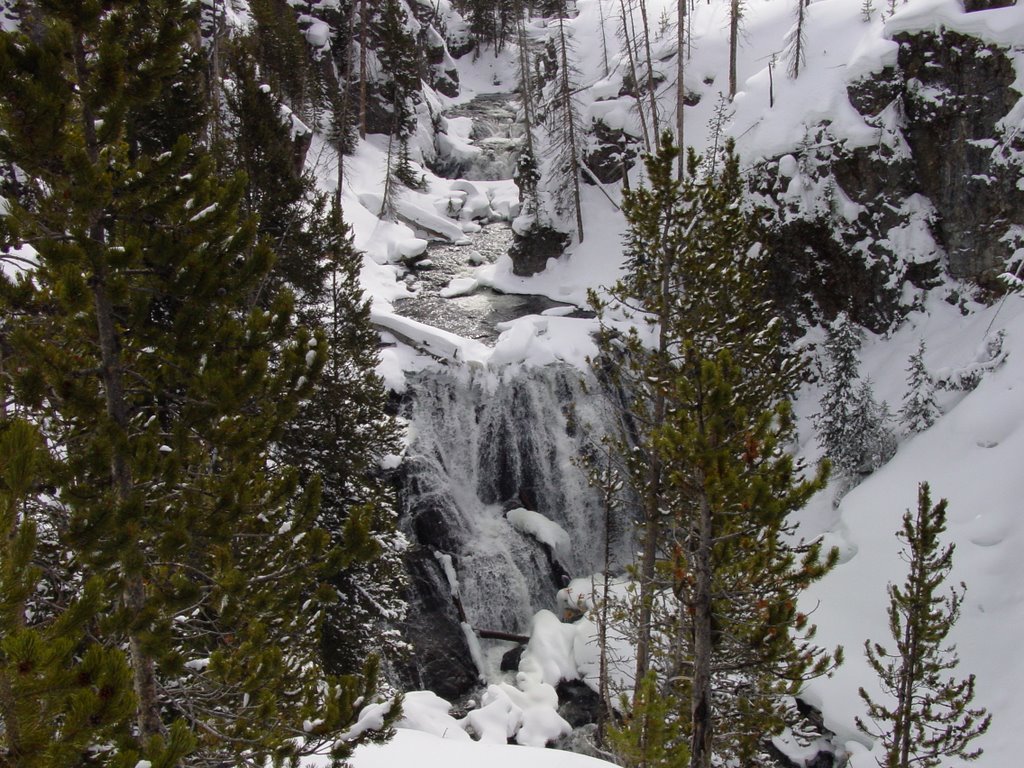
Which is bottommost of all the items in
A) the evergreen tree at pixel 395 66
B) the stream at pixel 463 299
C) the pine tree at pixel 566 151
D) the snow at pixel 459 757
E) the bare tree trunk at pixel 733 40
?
the snow at pixel 459 757

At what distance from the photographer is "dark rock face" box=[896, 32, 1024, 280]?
20.2 meters

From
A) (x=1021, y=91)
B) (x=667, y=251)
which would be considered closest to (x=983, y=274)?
(x=1021, y=91)

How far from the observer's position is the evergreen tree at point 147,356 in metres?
4.62

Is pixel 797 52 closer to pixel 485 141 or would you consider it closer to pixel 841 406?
pixel 841 406

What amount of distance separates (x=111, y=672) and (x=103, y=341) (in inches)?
122

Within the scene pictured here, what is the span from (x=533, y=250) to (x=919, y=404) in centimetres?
1552

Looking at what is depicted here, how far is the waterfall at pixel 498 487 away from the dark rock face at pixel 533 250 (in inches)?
371

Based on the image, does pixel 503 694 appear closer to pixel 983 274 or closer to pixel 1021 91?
pixel 983 274

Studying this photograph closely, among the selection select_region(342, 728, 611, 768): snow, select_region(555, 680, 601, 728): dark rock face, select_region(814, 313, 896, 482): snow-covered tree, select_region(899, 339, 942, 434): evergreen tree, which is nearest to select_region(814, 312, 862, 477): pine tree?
select_region(814, 313, 896, 482): snow-covered tree

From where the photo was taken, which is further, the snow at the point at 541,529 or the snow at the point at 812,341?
the snow at the point at 541,529

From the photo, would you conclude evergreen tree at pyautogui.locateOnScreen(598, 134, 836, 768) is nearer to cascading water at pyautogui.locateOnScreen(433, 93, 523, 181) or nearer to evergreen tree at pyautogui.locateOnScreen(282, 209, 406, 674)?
evergreen tree at pyautogui.locateOnScreen(282, 209, 406, 674)

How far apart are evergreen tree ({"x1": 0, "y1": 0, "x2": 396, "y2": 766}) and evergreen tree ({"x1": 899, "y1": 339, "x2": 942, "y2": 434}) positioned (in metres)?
17.7

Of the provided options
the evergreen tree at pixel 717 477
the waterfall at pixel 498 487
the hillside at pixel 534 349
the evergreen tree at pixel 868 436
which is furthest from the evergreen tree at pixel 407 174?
the evergreen tree at pixel 717 477

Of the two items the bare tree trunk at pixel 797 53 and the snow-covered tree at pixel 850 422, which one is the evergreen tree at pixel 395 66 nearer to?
the bare tree trunk at pixel 797 53
